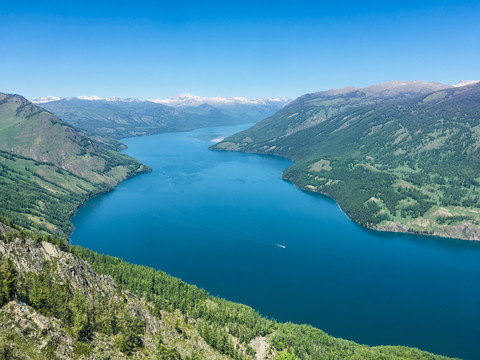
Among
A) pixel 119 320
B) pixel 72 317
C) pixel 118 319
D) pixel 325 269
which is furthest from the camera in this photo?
pixel 325 269

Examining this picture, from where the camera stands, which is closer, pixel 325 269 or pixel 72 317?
pixel 72 317

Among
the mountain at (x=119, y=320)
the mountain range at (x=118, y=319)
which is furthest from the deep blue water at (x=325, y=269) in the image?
the mountain at (x=119, y=320)

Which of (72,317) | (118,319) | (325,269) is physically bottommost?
(325,269)

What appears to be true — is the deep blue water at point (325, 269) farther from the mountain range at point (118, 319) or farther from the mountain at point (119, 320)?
the mountain at point (119, 320)

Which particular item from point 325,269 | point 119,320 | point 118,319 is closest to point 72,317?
point 119,320

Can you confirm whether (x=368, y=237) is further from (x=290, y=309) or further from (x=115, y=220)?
(x=115, y=220)

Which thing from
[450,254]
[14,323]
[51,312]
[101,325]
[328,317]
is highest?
[14,323]

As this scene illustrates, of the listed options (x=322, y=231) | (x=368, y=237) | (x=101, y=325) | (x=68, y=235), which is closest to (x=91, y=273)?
(x=101, y=325)

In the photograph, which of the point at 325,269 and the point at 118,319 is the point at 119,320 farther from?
A: the point at 325,269
